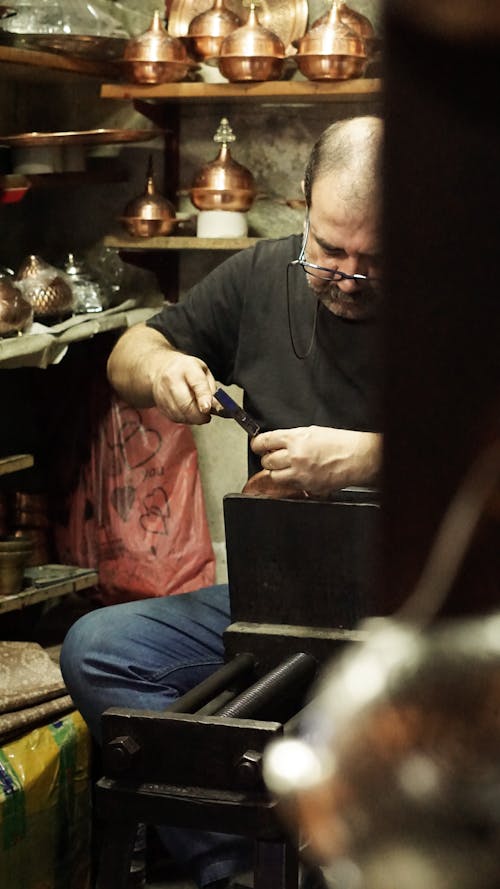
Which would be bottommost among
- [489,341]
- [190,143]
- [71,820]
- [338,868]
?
[71,820]

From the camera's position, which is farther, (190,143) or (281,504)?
(190,143)

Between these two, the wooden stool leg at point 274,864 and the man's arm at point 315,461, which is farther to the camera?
the man's arm at point 315,461

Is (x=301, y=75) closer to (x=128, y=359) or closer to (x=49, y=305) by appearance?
(x=49, y=305)

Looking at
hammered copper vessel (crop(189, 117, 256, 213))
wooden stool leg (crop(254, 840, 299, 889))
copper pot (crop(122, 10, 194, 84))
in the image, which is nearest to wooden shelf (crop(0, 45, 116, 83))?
copper pot (crop(122, 10, 194, 84))

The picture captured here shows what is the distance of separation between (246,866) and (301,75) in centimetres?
203

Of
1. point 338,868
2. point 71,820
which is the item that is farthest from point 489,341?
point 71,820

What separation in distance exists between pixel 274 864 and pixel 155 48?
206 cm

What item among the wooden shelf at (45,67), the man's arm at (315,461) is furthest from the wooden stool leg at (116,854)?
the wooden shelf at (45,67)

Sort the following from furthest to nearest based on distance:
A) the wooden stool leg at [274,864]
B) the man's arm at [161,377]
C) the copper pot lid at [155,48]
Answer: the copper pot lid at [155,48] → the man's arm at [161,377] → the wooden stool leg at [274,864]

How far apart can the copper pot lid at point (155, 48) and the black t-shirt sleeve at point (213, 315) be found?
742 millimetres

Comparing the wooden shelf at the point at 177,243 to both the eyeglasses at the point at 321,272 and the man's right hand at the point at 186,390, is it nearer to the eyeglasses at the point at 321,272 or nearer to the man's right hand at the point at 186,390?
the eyeglasses at the point at 321,272

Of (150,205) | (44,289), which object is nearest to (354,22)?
(150,205)

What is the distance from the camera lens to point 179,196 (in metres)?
3.29

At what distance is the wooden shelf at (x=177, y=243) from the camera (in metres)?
2.97
